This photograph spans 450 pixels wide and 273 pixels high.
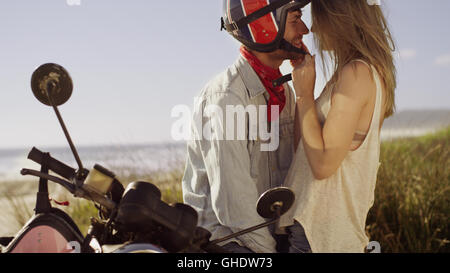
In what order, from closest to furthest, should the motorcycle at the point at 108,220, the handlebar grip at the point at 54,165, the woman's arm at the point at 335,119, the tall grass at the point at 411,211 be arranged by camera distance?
the motorcycle at the point at 108,220, the handlebar grip at the point at 54,165, the woman's arm at the point at 335,119, the tall grass at the point at 411,211

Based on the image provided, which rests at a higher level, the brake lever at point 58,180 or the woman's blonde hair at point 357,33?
the woman's blonde hair at point 357,33

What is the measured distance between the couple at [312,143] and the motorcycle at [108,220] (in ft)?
1.89

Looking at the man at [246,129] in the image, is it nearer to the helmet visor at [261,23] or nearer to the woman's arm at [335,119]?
the helmet visor at [261,23]

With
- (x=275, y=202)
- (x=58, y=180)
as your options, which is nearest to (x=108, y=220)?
(x=58, y=180)

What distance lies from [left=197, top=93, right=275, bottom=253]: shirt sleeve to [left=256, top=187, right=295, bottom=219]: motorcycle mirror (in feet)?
1.54

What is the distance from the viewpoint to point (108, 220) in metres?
1.62

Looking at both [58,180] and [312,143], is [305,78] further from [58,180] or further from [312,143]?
[58,180]

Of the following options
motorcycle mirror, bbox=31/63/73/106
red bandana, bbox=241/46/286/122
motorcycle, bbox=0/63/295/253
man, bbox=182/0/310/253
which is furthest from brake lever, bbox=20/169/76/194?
red bandana, bbox=241/46/286/122

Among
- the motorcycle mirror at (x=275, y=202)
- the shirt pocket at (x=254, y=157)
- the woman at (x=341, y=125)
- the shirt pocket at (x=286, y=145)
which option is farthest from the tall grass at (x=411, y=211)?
the motorcycle mirror at (x=275, y=202)

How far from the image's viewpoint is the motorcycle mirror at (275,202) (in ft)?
5.61

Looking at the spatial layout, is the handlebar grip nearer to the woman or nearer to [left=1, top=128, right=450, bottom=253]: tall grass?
the woman
